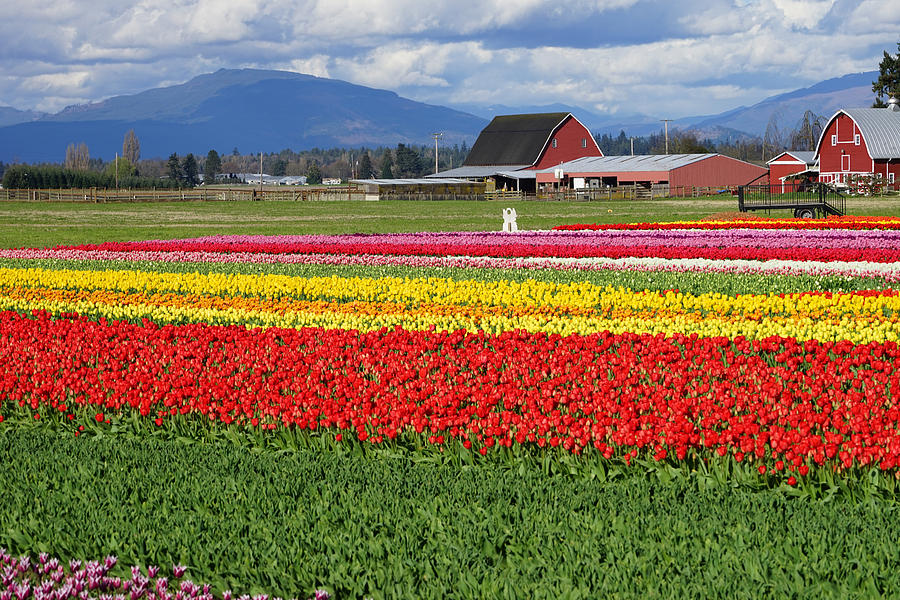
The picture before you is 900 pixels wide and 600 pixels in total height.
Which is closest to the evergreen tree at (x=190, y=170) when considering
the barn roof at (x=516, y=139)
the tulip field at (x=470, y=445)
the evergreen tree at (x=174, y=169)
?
the evergreen tree at (x=174, y=169)

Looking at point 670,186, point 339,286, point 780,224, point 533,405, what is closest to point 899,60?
point 670,186

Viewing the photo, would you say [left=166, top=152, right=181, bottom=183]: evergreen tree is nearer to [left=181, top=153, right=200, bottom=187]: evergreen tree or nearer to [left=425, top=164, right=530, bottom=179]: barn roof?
[left=181, top=153, right=200, bottom=187]: evergreen tree

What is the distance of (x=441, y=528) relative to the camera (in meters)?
5.20

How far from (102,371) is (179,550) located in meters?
3.92

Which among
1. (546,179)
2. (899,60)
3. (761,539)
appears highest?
(899,60)

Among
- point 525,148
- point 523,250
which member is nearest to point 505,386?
point 523,250

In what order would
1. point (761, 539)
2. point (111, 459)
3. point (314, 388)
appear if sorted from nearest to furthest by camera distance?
point (761, 539)
point (111, 459)
point (314, 388)

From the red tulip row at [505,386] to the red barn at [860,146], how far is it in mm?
68202

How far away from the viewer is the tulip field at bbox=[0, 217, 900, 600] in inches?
190

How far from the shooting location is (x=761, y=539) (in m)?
4.96

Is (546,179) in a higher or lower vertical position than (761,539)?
higher

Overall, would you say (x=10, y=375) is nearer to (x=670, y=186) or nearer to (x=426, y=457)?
(x=426, y=457)

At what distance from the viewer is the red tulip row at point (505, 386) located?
6.38 m

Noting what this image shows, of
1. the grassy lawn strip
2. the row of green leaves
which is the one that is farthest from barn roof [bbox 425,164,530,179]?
the grassy lawn strip
